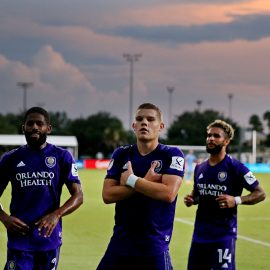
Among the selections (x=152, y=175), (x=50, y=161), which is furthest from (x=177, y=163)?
(x=50, y=161)

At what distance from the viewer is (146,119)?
6.28 metres

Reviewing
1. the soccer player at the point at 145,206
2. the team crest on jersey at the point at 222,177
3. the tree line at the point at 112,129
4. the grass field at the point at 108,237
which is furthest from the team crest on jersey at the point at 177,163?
the tree line at the point at 112,129

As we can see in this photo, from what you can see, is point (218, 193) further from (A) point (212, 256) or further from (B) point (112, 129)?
(B) point (112, 129)

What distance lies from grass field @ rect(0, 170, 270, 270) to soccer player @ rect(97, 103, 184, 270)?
540 cm

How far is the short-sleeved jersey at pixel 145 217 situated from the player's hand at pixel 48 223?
2.33ft

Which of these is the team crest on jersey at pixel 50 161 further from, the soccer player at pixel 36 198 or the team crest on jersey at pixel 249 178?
the team crest on jersey at pixel 249 178

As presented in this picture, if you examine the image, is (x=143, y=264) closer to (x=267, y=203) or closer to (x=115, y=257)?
(x=115, y=257)

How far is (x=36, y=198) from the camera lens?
6.92 meters

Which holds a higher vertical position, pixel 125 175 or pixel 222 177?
pixel 125 175

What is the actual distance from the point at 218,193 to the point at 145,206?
2164mm

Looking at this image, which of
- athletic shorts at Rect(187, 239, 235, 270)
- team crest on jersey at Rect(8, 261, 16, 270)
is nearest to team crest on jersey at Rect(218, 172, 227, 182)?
athletic shorts at Rect(187, 239, 235, 270)

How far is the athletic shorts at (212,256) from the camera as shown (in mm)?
7949

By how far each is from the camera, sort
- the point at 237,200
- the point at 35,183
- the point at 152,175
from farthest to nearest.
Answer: the point at 237,200 < the point at 35,183 < the point at 152,175

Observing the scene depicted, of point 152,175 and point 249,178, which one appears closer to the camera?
point 152,175
